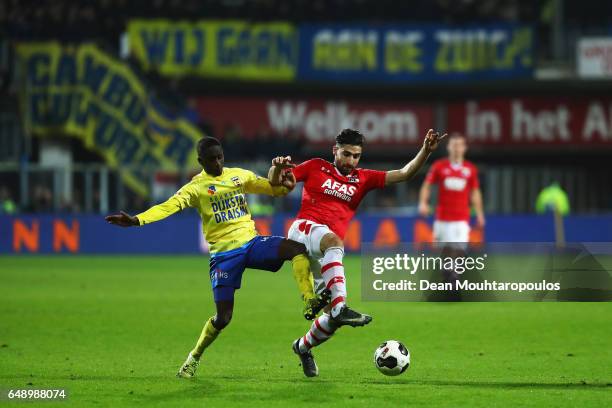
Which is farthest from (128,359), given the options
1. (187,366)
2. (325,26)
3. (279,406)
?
(325,26)

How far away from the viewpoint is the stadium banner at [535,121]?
3369 cm

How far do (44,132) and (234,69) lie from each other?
524 cm

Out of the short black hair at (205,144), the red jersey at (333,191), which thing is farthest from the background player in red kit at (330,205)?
the short black hair at (205,144)

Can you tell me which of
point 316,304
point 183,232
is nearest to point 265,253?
point 316,304

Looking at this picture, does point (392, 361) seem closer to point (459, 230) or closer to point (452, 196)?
point (459, 230)

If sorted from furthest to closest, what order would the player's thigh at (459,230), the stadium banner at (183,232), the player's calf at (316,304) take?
the stadium banner at (183,232) < the player's thigh at (459,230) < the player's calf at (316,304)

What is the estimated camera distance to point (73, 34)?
1222 inches

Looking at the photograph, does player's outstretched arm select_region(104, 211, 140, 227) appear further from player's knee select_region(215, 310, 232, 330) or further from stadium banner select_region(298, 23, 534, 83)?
stadium banner select_region(298, 23, 534, 83)

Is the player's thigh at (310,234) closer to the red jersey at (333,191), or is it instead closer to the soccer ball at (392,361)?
the red jersey at (333,191)

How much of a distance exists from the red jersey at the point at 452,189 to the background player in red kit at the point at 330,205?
6378mm

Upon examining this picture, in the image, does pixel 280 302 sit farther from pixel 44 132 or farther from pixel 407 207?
pixel 44 132

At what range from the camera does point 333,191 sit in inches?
412

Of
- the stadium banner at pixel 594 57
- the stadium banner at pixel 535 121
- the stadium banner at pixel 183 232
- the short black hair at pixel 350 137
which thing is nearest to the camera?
the short black hair at pixel 350 137

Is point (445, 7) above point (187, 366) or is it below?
above
